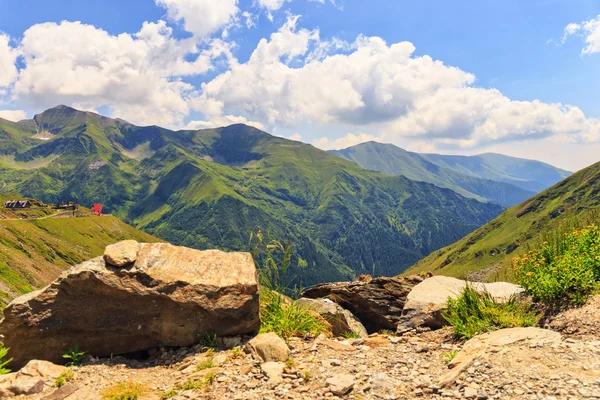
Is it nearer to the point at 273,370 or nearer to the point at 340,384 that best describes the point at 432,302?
the point at 340,384

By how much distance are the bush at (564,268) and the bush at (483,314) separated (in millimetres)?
719

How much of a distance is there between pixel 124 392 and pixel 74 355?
277 centimetres

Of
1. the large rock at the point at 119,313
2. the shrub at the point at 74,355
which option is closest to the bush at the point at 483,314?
the large rock at the point at 119,313

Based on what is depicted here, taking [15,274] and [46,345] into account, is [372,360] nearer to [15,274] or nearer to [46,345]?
[46,345]

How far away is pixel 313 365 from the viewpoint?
7.58m

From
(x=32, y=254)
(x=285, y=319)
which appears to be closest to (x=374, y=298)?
(x=285, y=319)

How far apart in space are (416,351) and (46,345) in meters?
9.41

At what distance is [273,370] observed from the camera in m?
7.41

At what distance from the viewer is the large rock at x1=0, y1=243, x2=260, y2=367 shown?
30.1ft

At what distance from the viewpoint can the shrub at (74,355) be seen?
8959 mm

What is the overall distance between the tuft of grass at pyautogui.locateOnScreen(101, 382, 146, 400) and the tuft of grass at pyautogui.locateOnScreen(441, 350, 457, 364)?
20.9ft

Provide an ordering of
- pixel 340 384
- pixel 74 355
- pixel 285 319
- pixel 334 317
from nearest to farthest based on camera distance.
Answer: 1. pixel 340 384
2. pixel 74 355
3. pixel 285 319
4. pixel 334 317

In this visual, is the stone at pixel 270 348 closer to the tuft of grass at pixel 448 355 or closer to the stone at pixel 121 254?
the tuft of grass at pixel 448 355

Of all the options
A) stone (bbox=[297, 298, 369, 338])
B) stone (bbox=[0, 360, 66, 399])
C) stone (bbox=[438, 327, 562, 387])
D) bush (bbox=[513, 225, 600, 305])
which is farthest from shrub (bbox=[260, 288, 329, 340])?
bush (bbox=[513, 225, 600, 305])
